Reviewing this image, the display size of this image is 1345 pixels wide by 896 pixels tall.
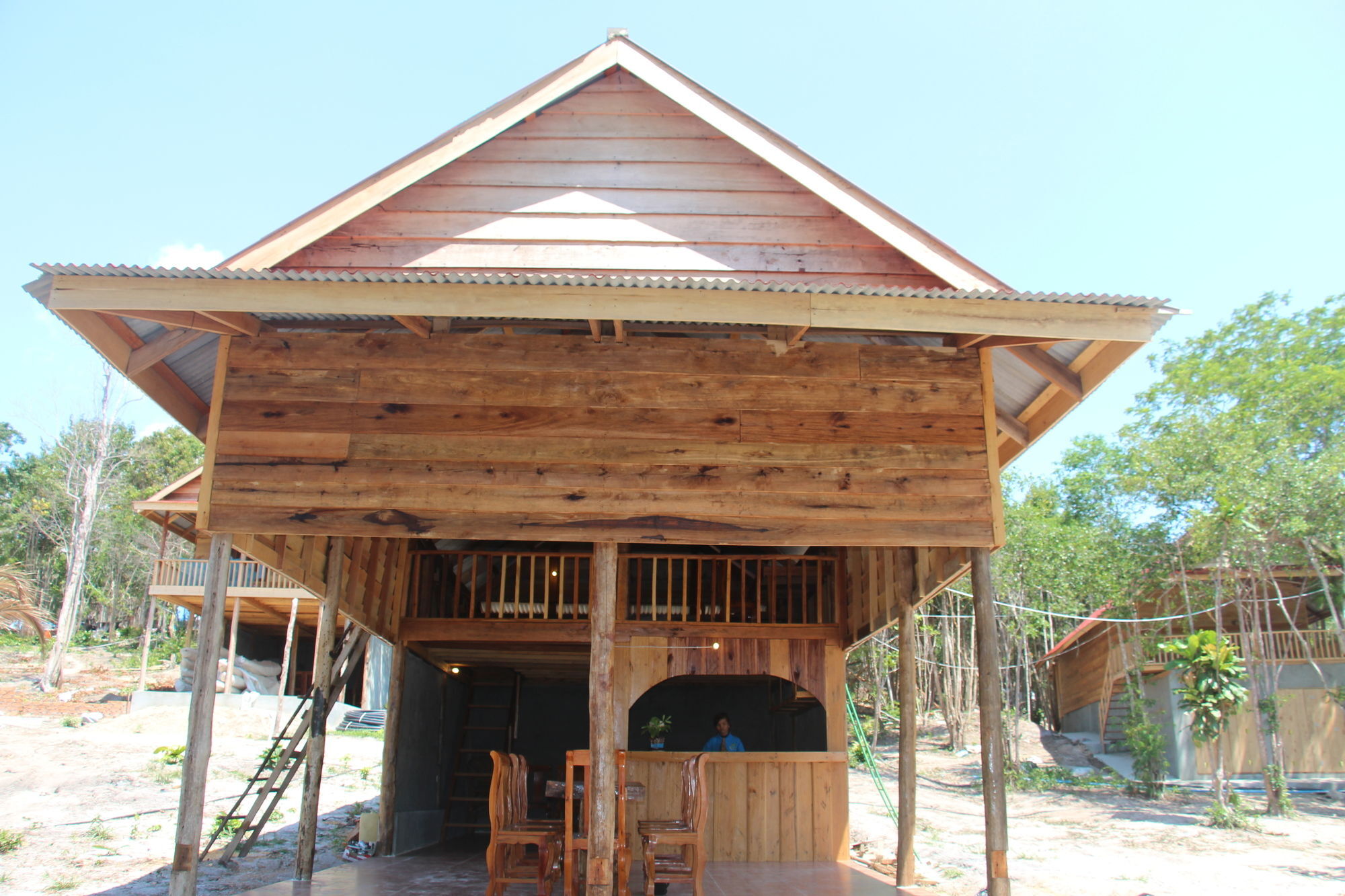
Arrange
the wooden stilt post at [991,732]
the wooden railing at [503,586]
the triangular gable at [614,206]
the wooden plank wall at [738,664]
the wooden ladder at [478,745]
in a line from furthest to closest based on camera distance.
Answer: the wooden ladder at [478,745]
the wooden railing at [503,586]
the wooden plank wall at [738,664]
the triangular gable at [614,206]
the wooden stilt post at [991,732]

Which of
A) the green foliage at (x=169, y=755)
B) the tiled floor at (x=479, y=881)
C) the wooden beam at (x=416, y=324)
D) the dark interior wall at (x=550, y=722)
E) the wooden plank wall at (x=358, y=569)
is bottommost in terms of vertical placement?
the tiled floor at (x=479, y=881)

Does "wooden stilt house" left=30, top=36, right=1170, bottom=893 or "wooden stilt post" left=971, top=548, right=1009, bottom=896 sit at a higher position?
"wooden stilt house" left=30, top=36, right=1170, bottom=893

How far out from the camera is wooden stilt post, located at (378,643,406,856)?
9.40 metres

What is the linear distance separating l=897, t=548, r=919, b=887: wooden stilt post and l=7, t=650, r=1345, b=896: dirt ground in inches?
12.4

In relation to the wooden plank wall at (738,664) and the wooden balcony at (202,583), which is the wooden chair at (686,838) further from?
the wooden balcony at (202,583)

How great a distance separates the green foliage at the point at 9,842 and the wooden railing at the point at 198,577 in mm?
10475

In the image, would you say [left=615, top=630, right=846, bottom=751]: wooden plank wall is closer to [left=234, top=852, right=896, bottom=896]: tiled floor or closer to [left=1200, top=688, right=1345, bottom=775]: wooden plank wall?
[left=234, top=852, right=896, bottom=896]: tiled floor

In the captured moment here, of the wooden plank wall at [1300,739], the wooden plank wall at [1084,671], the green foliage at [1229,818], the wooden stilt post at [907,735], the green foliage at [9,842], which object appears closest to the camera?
the wooden stilt post at [907,735]

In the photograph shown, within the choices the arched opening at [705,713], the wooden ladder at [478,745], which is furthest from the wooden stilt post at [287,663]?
the arched opening at [705,713]

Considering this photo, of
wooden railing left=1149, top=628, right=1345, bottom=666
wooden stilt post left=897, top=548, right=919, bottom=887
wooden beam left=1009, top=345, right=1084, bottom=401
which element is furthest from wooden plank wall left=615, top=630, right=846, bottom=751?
wooden railing left=1149, top=628, right=1345, bottom=666

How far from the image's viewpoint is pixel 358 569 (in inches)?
332

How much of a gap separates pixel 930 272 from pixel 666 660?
17.0ft

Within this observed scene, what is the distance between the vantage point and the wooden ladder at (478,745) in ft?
39.8

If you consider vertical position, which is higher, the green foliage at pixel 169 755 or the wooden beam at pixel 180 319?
Answer: the wooden beam at pixel 180 319
